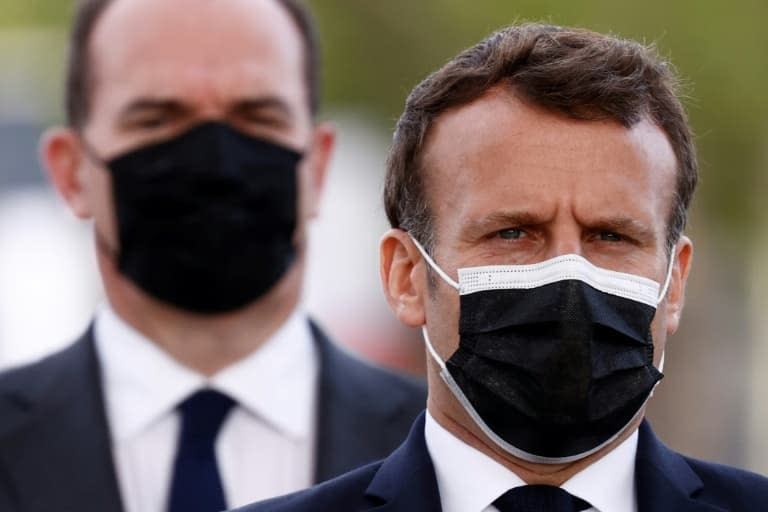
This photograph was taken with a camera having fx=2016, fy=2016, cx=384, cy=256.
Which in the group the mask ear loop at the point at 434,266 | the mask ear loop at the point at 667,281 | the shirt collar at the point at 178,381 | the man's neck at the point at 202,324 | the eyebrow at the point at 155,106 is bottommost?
the shirt collar at the point at 178,381

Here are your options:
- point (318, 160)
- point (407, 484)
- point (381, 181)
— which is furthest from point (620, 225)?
point (381, 181)

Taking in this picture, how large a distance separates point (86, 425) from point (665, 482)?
82.6 inches

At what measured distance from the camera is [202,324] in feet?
19.7

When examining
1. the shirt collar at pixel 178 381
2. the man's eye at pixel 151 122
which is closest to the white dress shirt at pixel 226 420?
the shirt collar at pixel 178 381

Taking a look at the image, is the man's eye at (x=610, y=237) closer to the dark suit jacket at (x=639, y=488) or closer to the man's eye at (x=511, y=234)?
the man's eye at (x=511, y=234)

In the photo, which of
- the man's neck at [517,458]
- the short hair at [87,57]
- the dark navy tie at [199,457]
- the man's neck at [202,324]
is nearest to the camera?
the man's neck at [517,458]

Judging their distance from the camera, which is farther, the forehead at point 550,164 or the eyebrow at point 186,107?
the eyebrow at point 186,107

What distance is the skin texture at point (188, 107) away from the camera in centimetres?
599

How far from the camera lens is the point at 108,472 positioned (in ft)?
18.5

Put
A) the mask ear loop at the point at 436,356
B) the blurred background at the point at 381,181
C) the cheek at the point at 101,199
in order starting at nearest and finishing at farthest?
the mask ear loop at the point at 436,356 → the cheek at the point at 101,199 → the blurred background at the point at 381,181

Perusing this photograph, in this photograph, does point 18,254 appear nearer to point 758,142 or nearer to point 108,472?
point 758,142

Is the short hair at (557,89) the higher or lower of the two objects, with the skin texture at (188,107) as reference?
higher

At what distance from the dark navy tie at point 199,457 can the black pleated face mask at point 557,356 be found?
4.73 ft

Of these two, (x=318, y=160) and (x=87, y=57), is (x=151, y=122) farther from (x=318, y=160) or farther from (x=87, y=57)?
Answer: (x=318, y=160)
